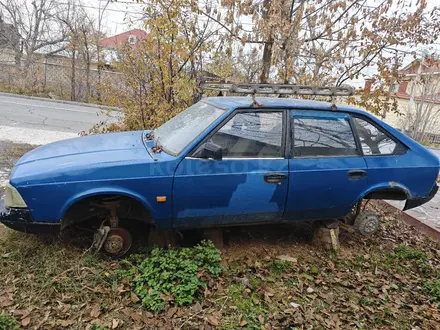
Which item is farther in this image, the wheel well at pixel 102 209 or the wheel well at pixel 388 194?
the wheel well at pixel 388 194

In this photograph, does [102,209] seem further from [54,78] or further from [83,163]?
[54,78]

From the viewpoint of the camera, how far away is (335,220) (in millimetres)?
3918

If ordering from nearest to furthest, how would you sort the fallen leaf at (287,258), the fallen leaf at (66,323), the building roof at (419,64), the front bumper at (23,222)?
the fallen leaf at (66,323) → the front bumper at (23,222) → the fallen leaf at (287,258) → the building roof at (419,64)

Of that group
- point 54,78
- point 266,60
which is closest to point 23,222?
point 266,60

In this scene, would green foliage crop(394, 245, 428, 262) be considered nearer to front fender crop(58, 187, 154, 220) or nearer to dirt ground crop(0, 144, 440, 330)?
dirt ground crop(0, 144, 440, 330)

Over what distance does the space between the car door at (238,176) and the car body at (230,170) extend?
0.03 feet

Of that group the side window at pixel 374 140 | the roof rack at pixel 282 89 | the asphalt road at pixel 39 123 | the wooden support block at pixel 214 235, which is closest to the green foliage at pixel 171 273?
the wooden support block at pixel 214 235

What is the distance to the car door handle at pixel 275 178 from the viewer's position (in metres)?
3.24

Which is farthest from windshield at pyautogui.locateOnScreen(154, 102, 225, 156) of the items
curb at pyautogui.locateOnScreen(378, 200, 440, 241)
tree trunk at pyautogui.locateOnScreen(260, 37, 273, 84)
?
curb at pyautogui.locateOnScreen(378, 200, 440, 241)

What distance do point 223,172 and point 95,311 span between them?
1634 mm

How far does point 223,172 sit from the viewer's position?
3.10 m

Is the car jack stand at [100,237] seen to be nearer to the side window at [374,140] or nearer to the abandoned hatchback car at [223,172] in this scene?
the abandoned hatchback car at [223,172]

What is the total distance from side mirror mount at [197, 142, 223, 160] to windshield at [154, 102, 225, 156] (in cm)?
18

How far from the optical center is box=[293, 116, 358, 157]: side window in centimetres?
342
